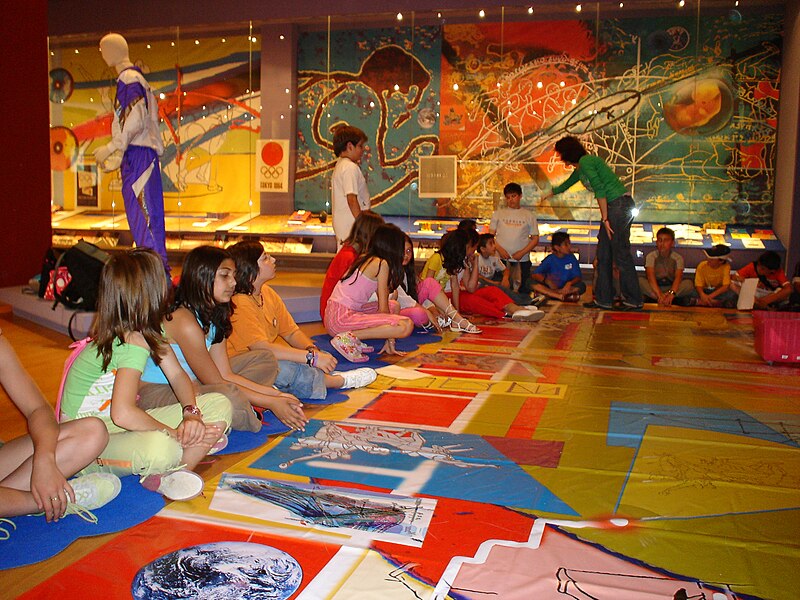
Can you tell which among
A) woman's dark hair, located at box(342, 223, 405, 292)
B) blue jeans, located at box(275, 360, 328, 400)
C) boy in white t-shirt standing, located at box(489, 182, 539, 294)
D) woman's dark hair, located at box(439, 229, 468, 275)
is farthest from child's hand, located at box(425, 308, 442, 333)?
boy in white t-shirt standing, located at box(489, 182, 539, 294)

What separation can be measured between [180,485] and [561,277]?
20.4ft

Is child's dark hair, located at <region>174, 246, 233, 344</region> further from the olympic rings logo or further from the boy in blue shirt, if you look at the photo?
the olympic rings logo

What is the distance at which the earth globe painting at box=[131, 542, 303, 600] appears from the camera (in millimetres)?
1695

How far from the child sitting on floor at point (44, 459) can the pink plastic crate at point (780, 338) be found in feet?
12.8

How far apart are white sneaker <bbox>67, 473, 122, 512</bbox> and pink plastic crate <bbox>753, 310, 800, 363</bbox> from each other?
3888 millimetres

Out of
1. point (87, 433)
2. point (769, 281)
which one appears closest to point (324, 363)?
point (87, 433)

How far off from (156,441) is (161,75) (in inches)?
367

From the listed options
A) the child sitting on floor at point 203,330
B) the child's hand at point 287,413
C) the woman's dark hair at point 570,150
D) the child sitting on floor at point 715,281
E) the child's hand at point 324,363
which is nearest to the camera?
the child sitting on floor at point 203,330

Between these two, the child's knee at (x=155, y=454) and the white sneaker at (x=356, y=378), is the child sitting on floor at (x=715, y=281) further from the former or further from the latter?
the child's knee at (x=155, y=454)

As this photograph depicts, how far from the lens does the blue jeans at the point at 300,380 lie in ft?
11.3

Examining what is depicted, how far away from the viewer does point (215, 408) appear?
258 cm

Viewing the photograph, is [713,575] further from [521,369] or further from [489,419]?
[521,369]

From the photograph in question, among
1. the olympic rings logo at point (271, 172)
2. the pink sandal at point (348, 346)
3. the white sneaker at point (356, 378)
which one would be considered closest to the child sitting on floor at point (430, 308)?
the pink sandal at point (348, 346)

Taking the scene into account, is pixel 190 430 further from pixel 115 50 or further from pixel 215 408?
pixel 115 50
